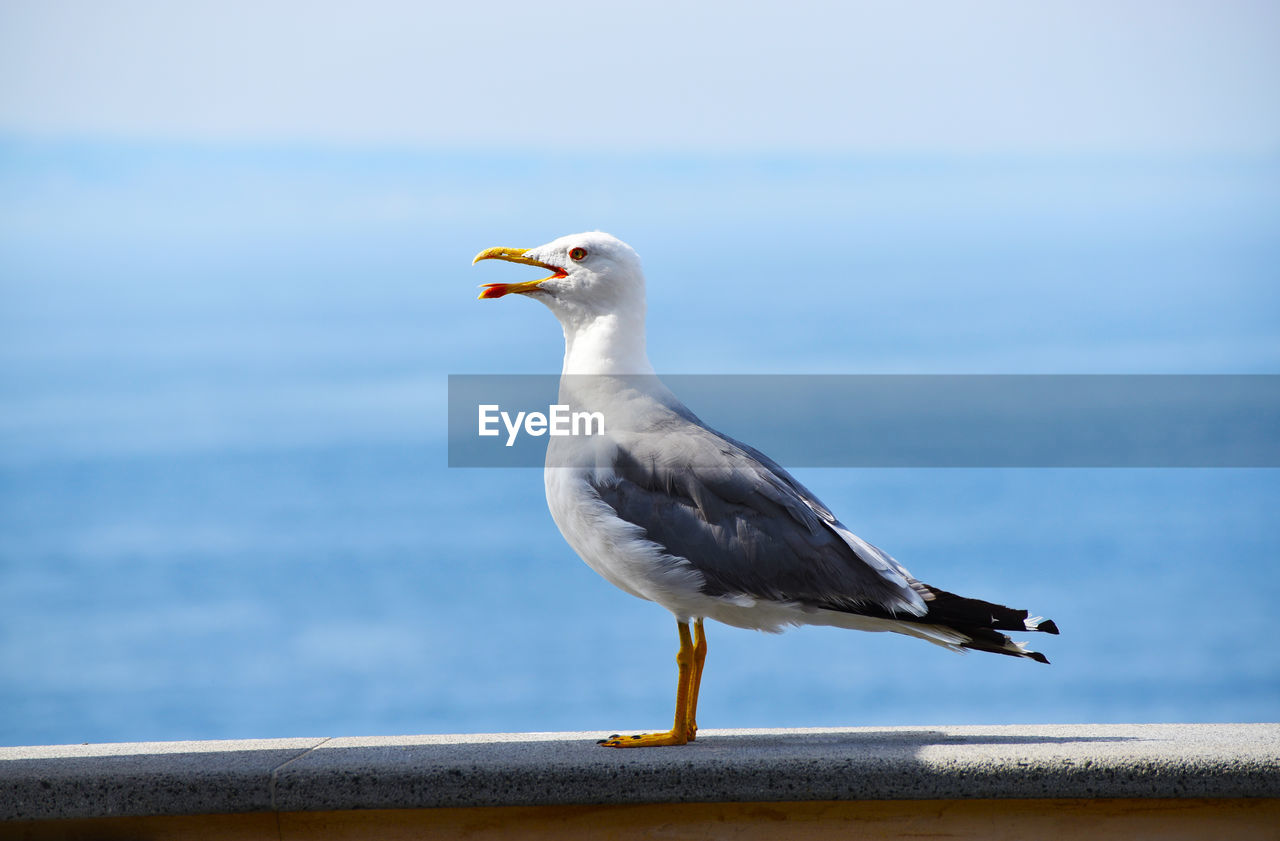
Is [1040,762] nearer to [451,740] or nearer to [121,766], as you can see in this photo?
[451,740]

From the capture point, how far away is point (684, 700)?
2668mm

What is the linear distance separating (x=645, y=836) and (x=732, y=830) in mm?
156

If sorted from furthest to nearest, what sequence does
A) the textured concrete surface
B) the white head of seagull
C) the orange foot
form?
the white head of seagull → the orange foot → the textured concrete surface

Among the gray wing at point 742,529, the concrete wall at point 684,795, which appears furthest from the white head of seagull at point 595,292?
the concrete wall at point 684,795

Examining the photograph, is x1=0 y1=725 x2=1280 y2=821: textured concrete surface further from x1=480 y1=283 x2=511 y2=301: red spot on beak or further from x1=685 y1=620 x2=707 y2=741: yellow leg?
x1=480 y1=283 x2=511 y2=301: red spot on beak

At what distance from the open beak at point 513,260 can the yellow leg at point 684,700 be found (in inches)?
32.8

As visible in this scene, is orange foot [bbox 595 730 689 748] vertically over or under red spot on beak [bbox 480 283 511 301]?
under

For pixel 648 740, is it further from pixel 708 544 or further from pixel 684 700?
pixel 708 544

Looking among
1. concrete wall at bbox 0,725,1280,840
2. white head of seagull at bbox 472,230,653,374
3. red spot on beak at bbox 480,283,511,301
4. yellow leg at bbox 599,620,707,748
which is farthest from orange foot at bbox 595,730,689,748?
red spot on beak at bbox 480,283,511,301

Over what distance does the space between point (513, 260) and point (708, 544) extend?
82 centimetres

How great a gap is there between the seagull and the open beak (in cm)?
25

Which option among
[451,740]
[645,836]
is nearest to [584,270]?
[451,740]

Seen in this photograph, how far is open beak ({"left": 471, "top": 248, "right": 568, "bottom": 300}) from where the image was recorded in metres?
2.88

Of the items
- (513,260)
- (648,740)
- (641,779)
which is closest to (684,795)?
(641,779)
